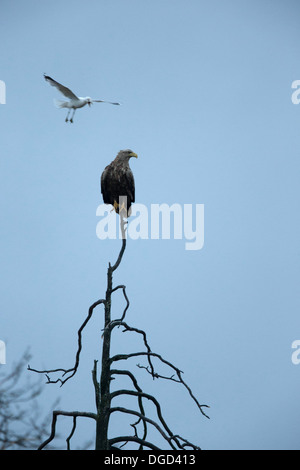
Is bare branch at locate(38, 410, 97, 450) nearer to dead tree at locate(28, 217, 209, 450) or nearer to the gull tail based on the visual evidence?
dead tree at locate(28, 217, 209, 450)

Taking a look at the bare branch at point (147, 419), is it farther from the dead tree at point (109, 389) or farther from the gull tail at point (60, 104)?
the gull tail at point (60, 104)

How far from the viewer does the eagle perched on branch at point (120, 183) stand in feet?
21.7

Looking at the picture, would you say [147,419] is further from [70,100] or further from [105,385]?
[70,100]

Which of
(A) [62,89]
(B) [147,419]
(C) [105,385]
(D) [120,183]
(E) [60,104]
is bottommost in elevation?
(B) [147,419]

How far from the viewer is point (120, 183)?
661 centimetres

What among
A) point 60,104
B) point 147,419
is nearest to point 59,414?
point 147,419

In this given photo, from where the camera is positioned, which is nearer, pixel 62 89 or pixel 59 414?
pixel 59 414

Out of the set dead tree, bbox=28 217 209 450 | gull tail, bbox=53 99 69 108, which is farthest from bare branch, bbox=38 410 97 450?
gull tail, bbox=53 99 69 108

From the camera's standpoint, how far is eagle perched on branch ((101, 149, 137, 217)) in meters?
6.61

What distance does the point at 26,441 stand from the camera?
20.8 feet
